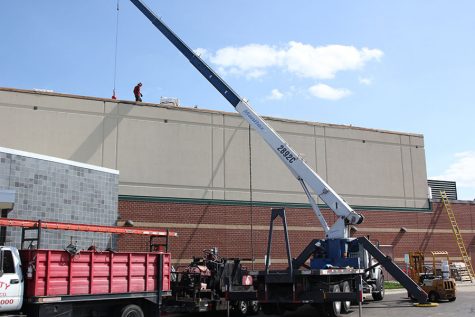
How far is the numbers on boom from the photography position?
2225 cm

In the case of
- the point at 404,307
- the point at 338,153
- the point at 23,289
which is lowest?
the point at 404,307

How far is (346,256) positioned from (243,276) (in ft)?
15.9

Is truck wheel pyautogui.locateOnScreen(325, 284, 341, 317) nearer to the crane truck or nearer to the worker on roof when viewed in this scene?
the crane truck

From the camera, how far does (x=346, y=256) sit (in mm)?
20734

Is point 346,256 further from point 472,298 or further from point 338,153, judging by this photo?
point 338,153

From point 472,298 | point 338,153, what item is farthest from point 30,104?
point 472,298

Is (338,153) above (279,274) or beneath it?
above

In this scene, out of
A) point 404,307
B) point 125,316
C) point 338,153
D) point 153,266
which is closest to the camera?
point 125,316

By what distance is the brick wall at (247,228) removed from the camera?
2625 cm

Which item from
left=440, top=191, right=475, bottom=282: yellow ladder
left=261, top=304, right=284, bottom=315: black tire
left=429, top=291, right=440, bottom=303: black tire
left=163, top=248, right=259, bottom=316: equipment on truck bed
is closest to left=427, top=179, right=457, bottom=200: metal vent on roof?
left=440, top=191, right=475, bottom=282: yellow ladder

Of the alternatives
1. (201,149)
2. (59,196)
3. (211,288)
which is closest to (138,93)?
(201,149)

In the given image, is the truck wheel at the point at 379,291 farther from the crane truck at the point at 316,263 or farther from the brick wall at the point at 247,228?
the brick wall at the point at 247,228

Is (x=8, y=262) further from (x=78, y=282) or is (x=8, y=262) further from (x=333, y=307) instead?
(x=333, y=307)

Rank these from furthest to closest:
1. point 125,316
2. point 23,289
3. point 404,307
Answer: point 404,307 < point 125,316 < point 23,289
